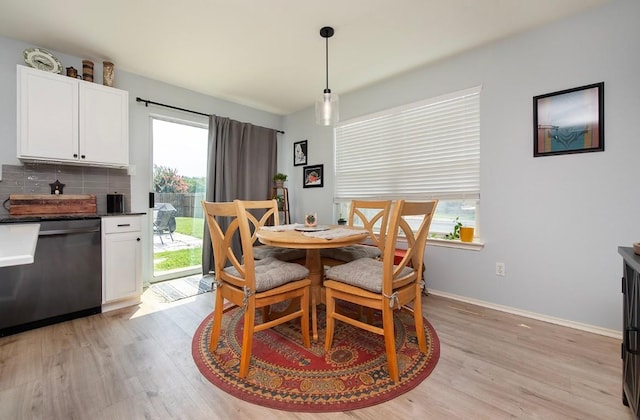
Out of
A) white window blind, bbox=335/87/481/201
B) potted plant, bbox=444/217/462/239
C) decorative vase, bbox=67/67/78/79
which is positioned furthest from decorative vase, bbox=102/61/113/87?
potted plant, bbox=444/217/462/239

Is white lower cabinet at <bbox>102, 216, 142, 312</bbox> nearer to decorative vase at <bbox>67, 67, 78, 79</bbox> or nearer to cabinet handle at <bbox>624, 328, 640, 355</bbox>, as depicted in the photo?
decorative vase at <bbox>67, 67, 78, 79</bbox>

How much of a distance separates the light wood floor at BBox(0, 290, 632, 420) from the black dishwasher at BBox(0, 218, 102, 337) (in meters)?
0.12

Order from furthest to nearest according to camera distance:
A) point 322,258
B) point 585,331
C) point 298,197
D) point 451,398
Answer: point 298,197 → point 322,258 → point 585,331 → point 451,398

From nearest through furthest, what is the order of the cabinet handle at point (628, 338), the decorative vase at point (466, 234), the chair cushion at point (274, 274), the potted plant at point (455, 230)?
the cabinet handle at point (628, 338), the chair cushion at point (274, 274), the decorative vase at point (466, 234), the potted plant at point (455, 230)

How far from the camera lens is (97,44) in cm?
255

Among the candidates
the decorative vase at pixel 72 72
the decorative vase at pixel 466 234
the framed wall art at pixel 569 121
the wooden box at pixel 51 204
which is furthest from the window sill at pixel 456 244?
the decorative vase at pixel 72 72

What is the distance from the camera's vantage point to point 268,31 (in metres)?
2.37

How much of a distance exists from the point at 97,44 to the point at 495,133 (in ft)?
12.4

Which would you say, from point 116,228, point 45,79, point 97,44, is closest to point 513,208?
point 116,228

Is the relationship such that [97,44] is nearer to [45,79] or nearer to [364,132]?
[45,79]

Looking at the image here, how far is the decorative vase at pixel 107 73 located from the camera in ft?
9.08

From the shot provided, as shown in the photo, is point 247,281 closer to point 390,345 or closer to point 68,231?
point 390,345

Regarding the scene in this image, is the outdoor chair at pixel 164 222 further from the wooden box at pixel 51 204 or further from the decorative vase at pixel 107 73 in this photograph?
the decorative vase at pixel 107 73

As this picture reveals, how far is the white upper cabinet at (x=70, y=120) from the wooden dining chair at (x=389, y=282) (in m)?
2.56
